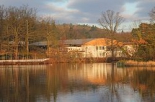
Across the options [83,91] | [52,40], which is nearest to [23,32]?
[52,40]

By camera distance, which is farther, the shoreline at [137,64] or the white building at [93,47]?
the white building at [93,47]

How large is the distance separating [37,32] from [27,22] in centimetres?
388

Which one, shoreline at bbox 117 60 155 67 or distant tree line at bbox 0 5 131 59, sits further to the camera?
distant tree line at bbox 0 5 131 59

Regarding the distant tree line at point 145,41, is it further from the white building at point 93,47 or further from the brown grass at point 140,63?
the white building at point 93,47

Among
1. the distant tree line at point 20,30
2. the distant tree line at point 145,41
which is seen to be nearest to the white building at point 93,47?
the distant tree line at point 20,30

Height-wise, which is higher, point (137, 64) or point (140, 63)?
point (140, 63)

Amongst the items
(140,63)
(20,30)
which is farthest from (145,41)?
(20,30)

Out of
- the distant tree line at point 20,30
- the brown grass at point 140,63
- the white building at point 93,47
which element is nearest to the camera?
the brown grass at point 140,63

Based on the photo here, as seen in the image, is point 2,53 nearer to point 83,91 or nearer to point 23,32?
point 23,32

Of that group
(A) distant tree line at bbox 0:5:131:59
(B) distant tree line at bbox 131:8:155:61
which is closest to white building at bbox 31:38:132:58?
(A) distant tree line at bbox 0:5:131:59

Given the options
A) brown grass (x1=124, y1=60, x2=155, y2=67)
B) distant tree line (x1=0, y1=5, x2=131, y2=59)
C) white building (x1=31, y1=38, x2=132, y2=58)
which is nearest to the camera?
brown grass (x1=124, y1=60, x2=155, y2=67)

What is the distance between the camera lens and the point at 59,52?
2291 inches

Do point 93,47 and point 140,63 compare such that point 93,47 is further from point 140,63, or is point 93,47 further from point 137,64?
point 140,63

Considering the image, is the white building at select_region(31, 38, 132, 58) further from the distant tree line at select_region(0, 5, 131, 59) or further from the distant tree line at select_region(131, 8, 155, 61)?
the distant tree line at select_region(131, 8, 155, 61)
